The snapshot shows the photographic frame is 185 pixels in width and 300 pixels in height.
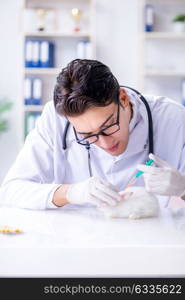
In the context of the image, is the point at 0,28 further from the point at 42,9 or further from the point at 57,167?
the point at 57,167

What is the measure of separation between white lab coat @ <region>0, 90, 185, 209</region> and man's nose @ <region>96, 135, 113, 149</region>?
130 millimetres

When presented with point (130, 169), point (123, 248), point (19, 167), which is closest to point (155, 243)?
point (123, 248)

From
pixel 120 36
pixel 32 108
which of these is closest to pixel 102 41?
pixel 120 36

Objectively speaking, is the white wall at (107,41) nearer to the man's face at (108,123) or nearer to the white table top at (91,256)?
the man's face at (108,123)

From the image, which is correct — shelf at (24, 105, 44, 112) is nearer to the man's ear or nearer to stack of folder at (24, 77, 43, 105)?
stack of folder at (24, 77, 43, 105)

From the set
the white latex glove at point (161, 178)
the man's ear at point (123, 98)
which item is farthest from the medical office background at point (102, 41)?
the white latex glove at point (161, 178)

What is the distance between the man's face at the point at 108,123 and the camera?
140cm

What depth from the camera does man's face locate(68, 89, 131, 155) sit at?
55.1 inches

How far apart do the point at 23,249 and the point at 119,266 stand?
0.20m

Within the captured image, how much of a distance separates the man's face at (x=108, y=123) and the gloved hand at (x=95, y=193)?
0.43 feet

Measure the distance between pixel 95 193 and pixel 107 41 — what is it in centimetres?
329

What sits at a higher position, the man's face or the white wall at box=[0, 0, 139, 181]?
the white wall at box=[0, 0, 139, 181]

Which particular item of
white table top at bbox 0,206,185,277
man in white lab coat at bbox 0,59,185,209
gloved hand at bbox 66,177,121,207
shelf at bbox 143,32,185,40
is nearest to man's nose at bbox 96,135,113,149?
man in white lab coat at bbox 0,59,185,209

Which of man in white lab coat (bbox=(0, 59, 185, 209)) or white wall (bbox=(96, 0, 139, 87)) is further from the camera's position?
white wall (bbox=(96, 0, 139, 87))
